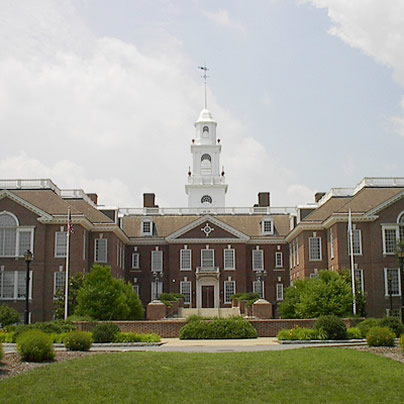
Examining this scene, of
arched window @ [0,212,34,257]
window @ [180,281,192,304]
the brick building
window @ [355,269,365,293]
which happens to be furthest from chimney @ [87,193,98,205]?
window @ [355,269,365,293]

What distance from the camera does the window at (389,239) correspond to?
145 feet

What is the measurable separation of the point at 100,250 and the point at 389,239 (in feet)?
70.3

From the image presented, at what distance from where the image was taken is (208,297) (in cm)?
5706

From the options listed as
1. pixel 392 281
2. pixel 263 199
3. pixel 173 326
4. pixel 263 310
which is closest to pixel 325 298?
pixel 263 310

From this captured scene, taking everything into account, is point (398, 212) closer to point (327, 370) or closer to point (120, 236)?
point (120, 236)

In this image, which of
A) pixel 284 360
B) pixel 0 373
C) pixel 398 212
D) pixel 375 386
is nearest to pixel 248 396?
pixel 375 386

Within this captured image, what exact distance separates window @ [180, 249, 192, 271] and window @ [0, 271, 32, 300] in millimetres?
16095

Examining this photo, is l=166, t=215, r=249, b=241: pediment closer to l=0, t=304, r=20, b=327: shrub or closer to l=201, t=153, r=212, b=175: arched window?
l=201, t=153, r=212, b=175: arched window

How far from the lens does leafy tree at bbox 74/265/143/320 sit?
1422 inches

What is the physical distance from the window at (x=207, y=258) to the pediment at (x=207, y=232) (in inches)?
46.3

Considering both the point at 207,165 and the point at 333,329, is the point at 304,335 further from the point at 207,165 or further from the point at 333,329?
the point at 207,165

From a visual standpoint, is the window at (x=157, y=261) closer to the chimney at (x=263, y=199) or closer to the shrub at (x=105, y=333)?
the chimney at (x=263, y=199)

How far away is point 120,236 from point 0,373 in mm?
38828

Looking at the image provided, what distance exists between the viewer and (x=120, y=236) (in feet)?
179
